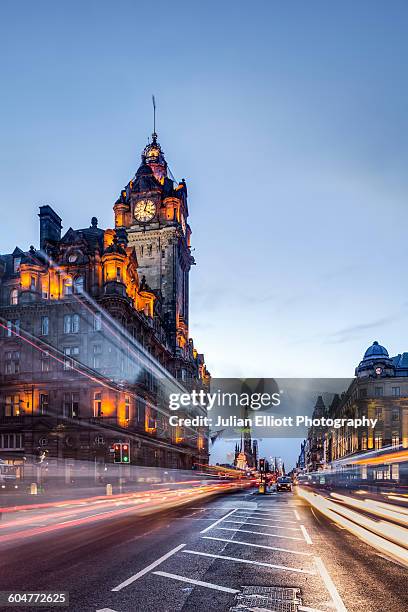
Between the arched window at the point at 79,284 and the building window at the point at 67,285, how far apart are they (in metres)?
0.66

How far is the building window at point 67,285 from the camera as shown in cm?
7000

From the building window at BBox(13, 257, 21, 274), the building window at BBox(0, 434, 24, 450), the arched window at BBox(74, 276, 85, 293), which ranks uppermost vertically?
the building window at BBox(13, 257, 21, 274)

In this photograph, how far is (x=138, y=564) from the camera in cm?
1283

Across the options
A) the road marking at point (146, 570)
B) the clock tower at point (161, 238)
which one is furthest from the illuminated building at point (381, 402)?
the road marking at point (146, 570)

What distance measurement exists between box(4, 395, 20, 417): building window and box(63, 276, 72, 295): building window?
13.7 metres

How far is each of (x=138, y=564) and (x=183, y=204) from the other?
99708mm

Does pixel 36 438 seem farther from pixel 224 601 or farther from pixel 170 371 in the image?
pixel 224 601

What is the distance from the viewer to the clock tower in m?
102

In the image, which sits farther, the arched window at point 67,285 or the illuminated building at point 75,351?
the arched window at point 67,285

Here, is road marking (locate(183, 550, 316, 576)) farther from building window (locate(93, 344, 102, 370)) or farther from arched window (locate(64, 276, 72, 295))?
arched window (locate(64, 276, 72, 295))

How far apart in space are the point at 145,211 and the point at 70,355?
4343cm

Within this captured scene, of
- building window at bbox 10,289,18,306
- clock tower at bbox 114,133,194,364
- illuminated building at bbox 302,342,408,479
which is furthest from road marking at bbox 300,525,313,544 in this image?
illuminated building at bbox 302,342,408,479

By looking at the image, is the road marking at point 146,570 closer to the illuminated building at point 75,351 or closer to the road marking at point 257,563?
the road marking at point 257,563

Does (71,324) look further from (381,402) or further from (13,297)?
(381,402)
